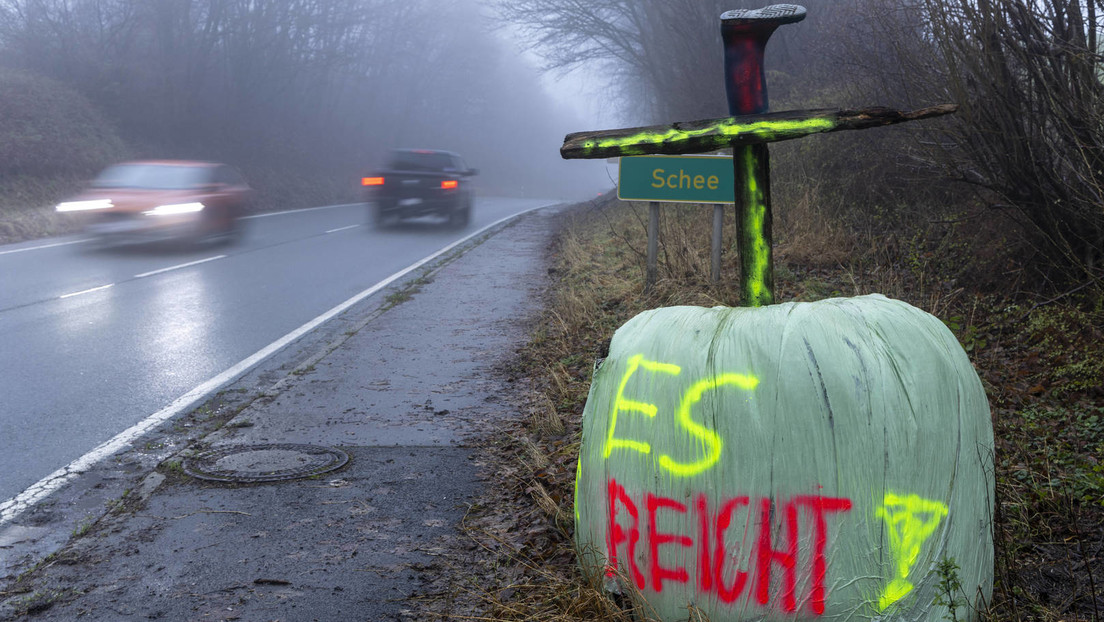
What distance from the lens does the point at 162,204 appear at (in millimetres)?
15828

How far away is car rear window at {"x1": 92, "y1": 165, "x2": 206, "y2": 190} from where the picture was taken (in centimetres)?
1623

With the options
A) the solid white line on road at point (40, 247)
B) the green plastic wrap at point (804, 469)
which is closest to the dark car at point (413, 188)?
the solid white line on road at point (40, 247)

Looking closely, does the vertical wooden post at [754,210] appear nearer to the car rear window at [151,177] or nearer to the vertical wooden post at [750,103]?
the vertical wooden post at [750,103]

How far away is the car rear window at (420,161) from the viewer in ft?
75.3

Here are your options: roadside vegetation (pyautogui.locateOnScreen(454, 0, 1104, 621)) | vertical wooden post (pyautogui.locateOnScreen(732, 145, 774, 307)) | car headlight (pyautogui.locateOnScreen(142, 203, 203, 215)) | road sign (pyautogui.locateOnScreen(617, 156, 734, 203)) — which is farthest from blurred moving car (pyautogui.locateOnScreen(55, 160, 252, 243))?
vertical wooden post (pyautogui.locateOnScreen(732, 145, 774, 307))

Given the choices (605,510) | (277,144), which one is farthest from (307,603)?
(277,144)

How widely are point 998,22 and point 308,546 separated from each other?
514 cm

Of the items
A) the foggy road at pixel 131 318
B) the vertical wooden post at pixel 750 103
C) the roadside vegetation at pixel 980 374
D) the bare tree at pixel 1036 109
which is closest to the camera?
the vertical wooden post at pixel 750 103

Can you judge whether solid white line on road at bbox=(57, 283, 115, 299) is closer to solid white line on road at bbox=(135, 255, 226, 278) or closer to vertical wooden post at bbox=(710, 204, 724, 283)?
solid white line on road at bbox=(135, 255, 226, 278)

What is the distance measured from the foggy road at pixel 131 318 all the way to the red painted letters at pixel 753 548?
11.8ft

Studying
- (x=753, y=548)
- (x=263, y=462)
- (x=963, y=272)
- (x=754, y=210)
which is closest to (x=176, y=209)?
(x=263, y=462)

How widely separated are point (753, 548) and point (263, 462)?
3.29 meters

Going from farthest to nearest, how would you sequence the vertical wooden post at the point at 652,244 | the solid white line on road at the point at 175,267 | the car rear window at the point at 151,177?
1. the car rear window at the point at 151,177
2. the solid white line on road at the point at 175,267
3. the vertical wooden post at the point at 652,244

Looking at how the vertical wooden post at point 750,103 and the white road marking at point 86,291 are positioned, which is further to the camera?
the white road marking at point 86,291
